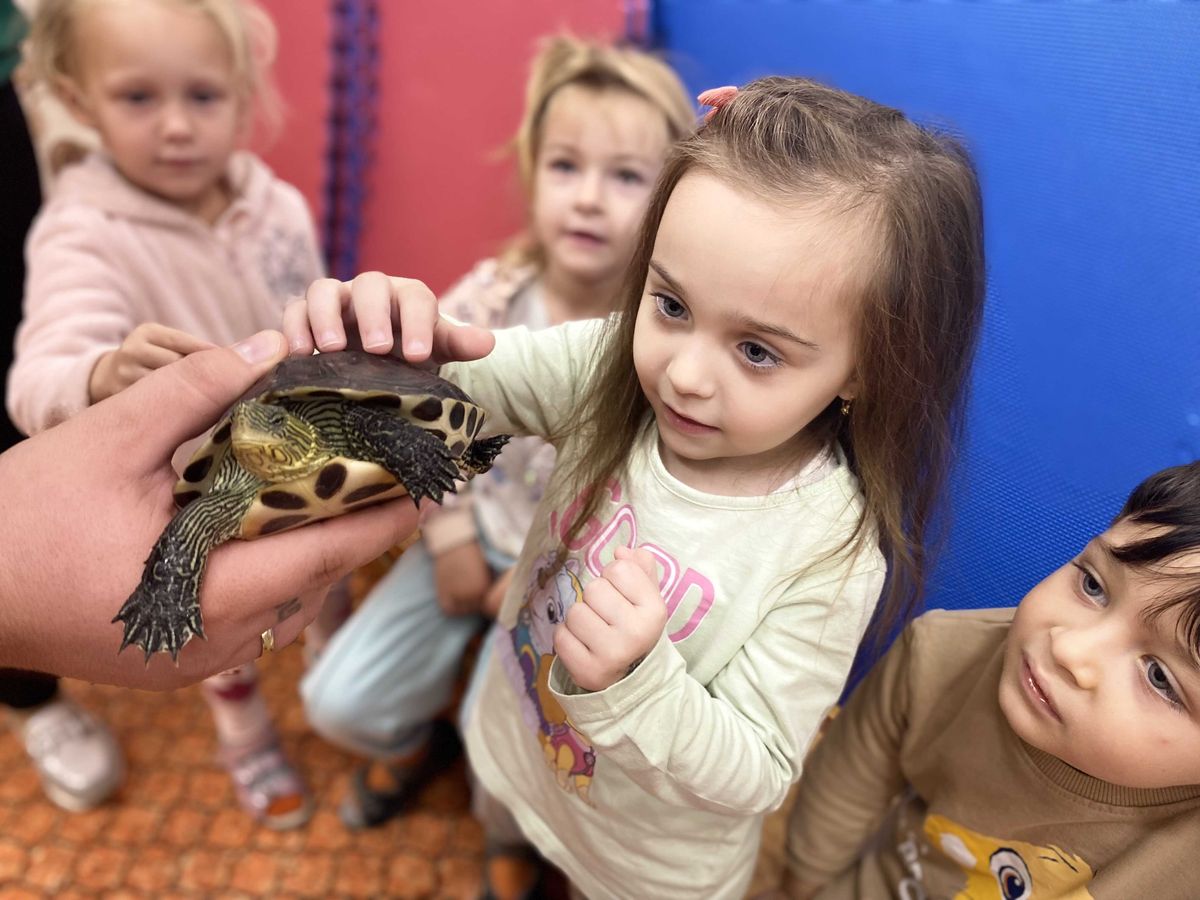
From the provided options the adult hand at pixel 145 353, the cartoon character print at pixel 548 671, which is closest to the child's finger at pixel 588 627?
the cartoon character print at pixel 548 671

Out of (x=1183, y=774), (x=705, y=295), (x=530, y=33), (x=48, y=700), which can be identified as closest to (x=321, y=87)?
(x=530, y=33)

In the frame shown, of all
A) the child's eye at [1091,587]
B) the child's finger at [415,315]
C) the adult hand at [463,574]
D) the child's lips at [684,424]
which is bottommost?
the adult hand at [463,574]

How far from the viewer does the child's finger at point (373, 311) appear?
58cm

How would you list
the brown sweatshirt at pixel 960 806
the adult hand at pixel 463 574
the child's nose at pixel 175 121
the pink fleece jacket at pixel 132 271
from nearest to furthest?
the brown sweatshirt at pixel 960 806 → the pink fleece jacket at pixel 132 271 → the child's nose at pixel 175 121 → the adult hand at pixel 463 574

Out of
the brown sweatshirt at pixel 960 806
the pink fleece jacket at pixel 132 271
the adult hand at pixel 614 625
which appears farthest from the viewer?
the pink fleece jacket at pixel 132 271

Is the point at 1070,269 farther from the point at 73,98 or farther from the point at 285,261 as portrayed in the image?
the point at 73,98

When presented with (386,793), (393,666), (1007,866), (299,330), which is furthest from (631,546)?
(386,793)

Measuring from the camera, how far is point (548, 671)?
0.68 metres

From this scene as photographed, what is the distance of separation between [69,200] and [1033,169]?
3.75 feet

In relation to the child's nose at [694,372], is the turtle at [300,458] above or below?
below

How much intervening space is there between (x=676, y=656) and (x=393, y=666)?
28.6 inches

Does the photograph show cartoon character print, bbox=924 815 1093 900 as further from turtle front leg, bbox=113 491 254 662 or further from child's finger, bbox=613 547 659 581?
turtle front leg, bbox=113 491 254 662

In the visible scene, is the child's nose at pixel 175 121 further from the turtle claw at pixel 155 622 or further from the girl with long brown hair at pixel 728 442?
the turtle claw at pixel 155 622

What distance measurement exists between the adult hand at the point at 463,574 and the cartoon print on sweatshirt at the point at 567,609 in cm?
38
